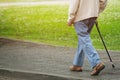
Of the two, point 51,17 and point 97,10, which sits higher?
point 97,10

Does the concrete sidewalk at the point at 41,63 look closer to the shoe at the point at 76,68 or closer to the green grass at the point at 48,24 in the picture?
the shoe at the point at 76,68

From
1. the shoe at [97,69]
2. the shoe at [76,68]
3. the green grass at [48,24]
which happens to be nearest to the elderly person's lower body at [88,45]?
the shoe at [97,69]

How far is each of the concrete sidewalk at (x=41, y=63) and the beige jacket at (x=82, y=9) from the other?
3.52ft

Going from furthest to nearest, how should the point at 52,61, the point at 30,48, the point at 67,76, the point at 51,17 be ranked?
the point at 51,17 < the point at 30,48 < the point at 52,61 < the point at 67,76

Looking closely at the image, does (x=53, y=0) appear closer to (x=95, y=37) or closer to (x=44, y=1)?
(x=44, y=1)

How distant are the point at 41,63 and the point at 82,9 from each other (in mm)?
2040

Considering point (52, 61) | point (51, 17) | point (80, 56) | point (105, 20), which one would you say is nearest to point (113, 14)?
point (105, 20)

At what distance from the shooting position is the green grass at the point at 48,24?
1326 centimetres

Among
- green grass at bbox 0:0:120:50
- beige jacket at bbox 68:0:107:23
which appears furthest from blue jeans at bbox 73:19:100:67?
green grass at bbox 0:0:120:50

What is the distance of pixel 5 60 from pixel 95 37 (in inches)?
120

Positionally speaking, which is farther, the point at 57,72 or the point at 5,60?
the point at 5,60

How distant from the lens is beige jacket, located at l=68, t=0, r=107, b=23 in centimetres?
897

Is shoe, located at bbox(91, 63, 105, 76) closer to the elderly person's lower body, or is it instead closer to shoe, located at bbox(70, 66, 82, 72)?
the elderly person's lower body

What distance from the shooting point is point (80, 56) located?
9430mm
